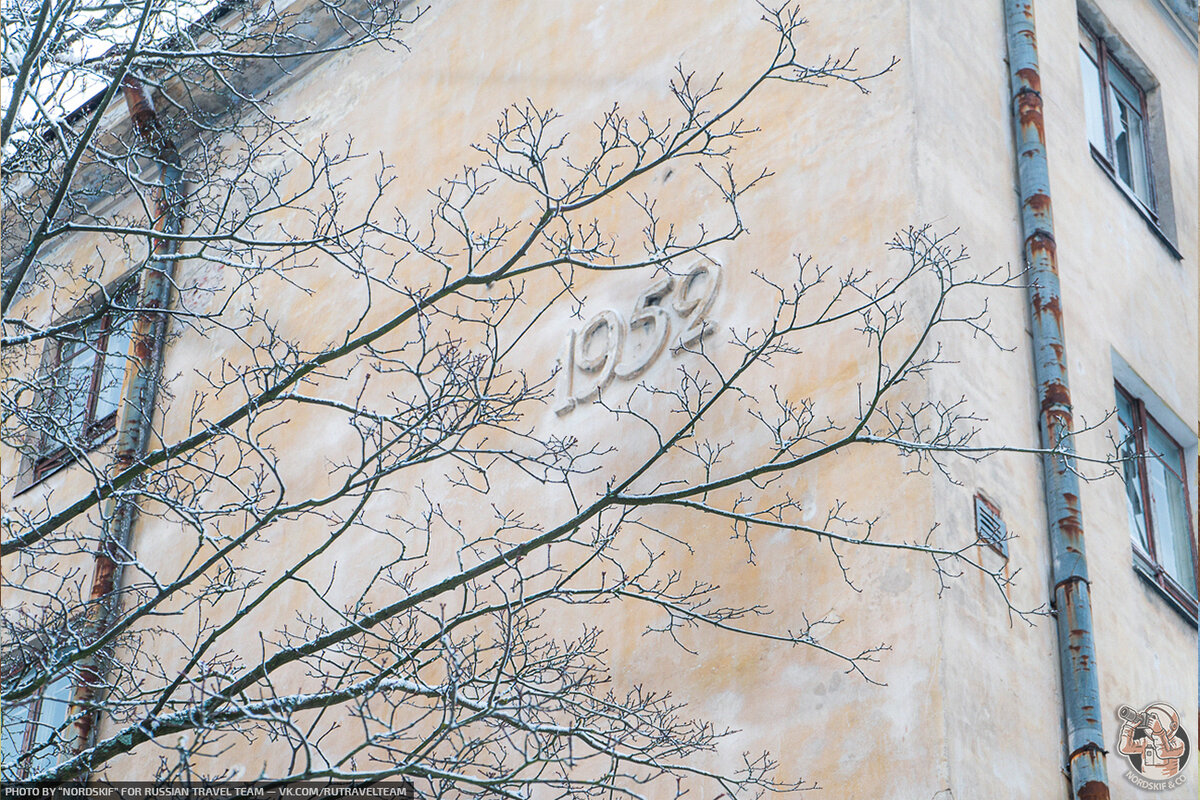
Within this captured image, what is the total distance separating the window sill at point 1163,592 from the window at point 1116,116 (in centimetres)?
295

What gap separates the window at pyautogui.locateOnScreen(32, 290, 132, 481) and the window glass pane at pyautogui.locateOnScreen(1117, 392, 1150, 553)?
18.1 feet

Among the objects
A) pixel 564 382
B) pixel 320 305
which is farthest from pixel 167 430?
pixel 564 382

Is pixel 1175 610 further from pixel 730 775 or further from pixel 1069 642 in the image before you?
pixel 730 775

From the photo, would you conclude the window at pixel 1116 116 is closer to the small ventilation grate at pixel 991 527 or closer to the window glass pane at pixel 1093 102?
the window glass pane at pixel 1093 102

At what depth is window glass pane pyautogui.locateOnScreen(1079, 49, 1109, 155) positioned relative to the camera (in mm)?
10578

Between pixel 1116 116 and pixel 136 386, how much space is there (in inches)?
290

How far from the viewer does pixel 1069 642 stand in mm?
7535

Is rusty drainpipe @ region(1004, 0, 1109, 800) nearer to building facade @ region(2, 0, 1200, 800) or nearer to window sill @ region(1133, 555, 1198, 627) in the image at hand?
building facade @ region(2, 0, 1200, 800)

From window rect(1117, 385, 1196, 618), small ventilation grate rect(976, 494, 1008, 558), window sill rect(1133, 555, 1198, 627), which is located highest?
window rect(1117, 385, 1196, 618)

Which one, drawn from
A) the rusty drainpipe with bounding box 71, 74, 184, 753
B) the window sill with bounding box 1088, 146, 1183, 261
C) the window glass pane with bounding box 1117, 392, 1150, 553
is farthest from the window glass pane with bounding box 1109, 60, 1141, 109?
the rusty drainpipe with bounding box 71, 74, 184, 753

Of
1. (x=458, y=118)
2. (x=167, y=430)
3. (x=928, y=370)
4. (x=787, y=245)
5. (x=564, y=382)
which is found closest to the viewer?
(x=928, y=370)

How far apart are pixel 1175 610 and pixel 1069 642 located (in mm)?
1571

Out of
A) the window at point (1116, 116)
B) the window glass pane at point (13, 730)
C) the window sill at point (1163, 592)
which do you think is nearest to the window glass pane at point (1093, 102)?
the window at point (1116, 116)

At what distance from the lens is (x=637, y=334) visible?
29.8 feet
